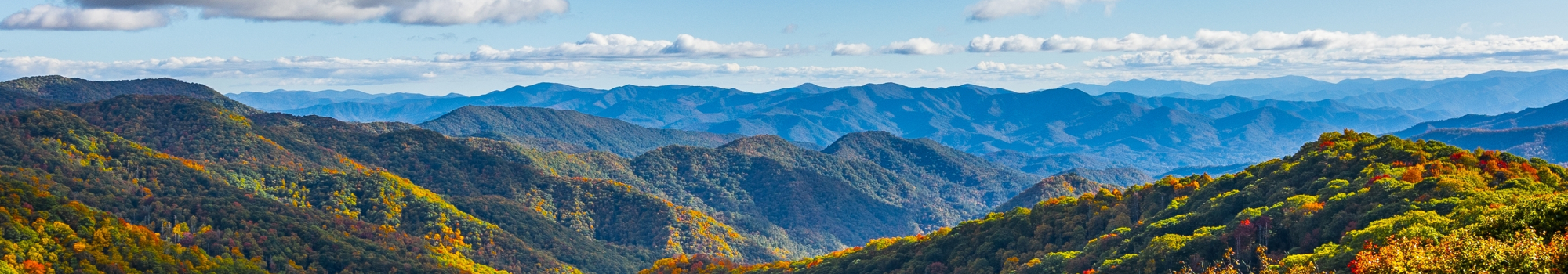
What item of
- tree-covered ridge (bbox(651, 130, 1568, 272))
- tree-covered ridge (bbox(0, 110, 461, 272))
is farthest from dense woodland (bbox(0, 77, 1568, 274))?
tree-covered ridge (bbox(0, 110, 461, 272))

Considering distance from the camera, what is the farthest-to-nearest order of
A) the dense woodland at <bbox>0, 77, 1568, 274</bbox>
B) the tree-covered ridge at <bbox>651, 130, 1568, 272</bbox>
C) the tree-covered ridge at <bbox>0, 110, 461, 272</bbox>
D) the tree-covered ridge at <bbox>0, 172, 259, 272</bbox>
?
the tree-covered ridge at <bbox>0, 110, 461, 272</bbox>, the tree-covered ridge at <bbox>0, 172, 259, 272</bbox>, the dense woodland at <bbox>0, 77, 1568, 274</bbox>, the tree-covered ridge at <bbox>651, 130, 1568, 272</bbox>

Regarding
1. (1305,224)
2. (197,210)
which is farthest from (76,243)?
(1305,224)

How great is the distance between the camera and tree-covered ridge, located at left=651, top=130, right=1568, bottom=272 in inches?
1697

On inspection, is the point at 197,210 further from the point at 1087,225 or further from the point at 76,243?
the point at 1087,225

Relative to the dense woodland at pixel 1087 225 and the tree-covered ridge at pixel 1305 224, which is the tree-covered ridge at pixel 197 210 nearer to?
the dense woodland at pixel 1087 225

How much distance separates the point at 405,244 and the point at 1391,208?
15432 centimetres

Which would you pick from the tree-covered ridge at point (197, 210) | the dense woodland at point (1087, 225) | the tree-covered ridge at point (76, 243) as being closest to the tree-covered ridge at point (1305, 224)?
the dense woodland at point (1087, 225)

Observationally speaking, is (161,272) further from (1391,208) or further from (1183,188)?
(1391,208)

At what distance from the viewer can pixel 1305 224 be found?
3049 inches

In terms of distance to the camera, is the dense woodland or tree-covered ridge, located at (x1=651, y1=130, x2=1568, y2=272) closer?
tree-covered ridge, located at (x1=651, y1=130, x2=1568, y2=272)

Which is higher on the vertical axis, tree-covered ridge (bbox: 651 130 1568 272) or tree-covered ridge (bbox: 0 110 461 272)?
tree-covered ridge (bbox: 651 130 1568 272)

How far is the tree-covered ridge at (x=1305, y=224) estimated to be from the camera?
43094mm

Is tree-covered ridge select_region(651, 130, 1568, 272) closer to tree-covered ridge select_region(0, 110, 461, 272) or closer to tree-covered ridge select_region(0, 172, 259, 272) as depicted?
tree-covered ridge select_region(0, 110, 461, 272)

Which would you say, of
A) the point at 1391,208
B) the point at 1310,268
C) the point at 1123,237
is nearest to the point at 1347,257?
the point at 1310,268
